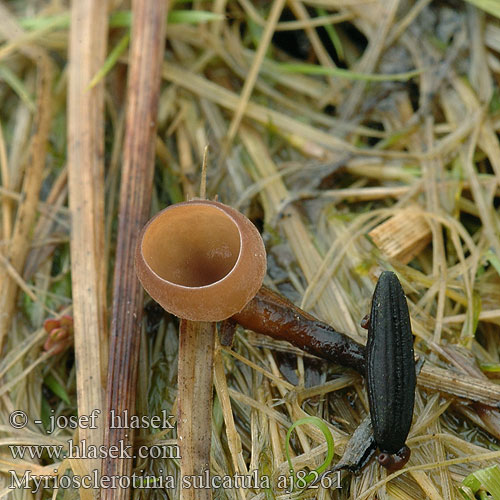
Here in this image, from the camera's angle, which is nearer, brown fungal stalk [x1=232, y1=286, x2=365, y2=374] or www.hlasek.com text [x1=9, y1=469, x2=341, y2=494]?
www.hlasek.com text [x1=9, y1=469, x2=341, y2=494]

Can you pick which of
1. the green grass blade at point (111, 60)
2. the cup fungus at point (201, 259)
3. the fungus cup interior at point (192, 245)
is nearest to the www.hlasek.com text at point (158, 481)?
the cup fungus at point (201, 259)

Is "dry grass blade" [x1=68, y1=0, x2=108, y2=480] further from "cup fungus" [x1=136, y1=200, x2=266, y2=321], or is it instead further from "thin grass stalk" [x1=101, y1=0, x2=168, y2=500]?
"cup fungus" [x1=136, y1=200, x2=266, y2=321]

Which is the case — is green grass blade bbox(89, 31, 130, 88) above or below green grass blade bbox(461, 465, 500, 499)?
above

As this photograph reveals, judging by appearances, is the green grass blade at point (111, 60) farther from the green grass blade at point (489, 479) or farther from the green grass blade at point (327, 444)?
the green grass blade at point (489, 479)

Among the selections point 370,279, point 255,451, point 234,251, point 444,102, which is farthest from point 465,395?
point 444,102

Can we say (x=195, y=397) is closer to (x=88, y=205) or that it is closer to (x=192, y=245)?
(x=192, y=245)

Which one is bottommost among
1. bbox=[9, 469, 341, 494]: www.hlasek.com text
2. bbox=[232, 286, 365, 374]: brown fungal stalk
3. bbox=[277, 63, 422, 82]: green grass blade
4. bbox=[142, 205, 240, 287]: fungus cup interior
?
bbox=[9, 469, 341, 494]: www.hlasek.com text

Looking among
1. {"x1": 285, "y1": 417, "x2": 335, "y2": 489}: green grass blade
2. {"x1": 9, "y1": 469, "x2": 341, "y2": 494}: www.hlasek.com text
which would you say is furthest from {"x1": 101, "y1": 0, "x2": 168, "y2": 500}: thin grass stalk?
{"x1": 285, "y1": 417, "x2": 335, "y2": 489}: green grass blade

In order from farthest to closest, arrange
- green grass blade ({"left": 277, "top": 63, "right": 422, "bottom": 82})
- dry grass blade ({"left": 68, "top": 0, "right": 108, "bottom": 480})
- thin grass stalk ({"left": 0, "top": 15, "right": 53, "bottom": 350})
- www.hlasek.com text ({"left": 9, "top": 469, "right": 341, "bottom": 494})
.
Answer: green grass blade ({"left": 277, "top": 63, "right": 422, "bottom": 82}), thin grass stalk ({"left": 0, "top": 15, "right": 53, "bottom": 350}), dry grass blade ({"left": 68, "top": 0, "right": 108, "bottom": 480}), www.hlasek.com text ({"left": 9, "top": 469, "right": 341, "bottom": 494})

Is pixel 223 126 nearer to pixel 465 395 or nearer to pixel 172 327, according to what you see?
pixel 172 327
